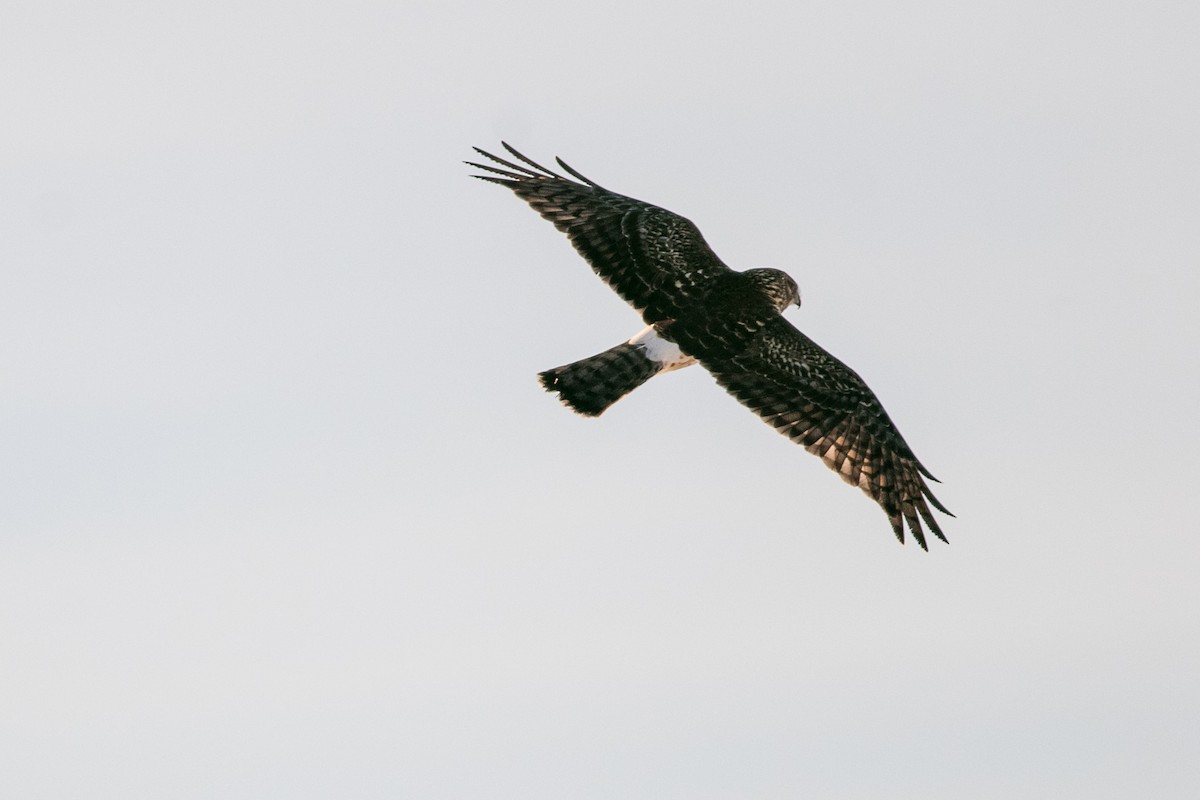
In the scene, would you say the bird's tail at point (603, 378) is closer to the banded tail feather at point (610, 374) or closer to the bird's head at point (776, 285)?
the banded tail feather at point (610, 374)

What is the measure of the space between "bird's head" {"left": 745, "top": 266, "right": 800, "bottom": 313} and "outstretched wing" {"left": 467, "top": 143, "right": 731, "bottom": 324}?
40cm

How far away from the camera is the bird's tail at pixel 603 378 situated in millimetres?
26625

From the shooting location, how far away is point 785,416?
86.2ft

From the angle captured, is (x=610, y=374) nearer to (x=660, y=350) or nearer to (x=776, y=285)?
(x=660, y=350)

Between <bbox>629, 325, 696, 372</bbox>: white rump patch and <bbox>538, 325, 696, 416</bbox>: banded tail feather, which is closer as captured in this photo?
<bbox>629, 325, 696, 372</bbox>: white rump patch

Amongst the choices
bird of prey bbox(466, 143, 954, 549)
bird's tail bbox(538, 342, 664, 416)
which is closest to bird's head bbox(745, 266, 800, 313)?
bird of prey bbox(466, 143, 954, 549)

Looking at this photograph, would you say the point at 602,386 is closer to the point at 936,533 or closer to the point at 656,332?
the point at 656,332

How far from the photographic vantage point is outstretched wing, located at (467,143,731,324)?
26.6 m

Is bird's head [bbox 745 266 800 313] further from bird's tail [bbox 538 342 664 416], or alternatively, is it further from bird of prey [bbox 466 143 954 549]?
bird's tail [bbox 538 342 664 416]

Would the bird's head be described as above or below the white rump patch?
above

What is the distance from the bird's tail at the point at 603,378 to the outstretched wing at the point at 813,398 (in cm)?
83

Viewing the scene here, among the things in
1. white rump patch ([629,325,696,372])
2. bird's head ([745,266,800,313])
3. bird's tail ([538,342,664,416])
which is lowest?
bird's tail ([538,342,664,416])

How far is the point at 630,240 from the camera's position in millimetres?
27031

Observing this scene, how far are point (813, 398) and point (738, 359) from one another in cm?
90
